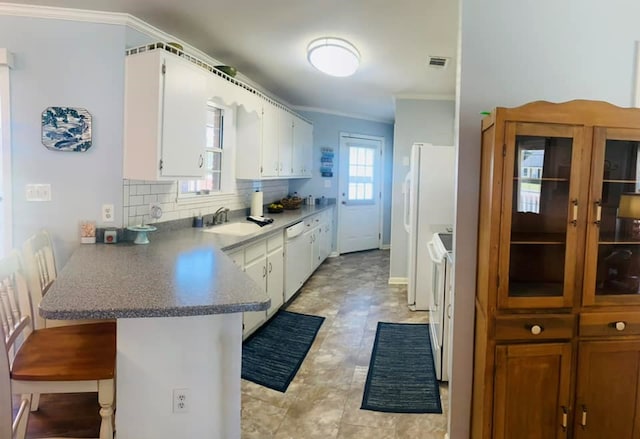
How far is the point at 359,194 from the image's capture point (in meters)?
7.64

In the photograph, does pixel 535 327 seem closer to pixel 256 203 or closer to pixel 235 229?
pixel 235 229

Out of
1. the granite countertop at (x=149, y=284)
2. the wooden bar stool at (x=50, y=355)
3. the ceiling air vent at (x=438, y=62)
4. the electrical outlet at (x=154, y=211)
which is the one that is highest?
the ceiling air vent at (x=438, y=62)

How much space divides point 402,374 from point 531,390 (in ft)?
4.14

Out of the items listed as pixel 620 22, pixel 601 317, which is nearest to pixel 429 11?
pixel 620 22

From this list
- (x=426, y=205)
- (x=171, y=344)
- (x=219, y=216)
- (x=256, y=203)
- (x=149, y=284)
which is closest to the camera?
(x=171, y=344)

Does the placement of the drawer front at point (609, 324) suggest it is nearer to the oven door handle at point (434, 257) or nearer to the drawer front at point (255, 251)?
the oven door handle at point (434, 257)

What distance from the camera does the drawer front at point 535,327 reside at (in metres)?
1.83

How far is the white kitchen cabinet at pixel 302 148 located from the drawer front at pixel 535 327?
414cm

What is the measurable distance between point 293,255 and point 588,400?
308cm

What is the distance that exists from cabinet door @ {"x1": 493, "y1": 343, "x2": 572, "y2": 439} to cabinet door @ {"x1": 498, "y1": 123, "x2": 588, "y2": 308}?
21 centimetres

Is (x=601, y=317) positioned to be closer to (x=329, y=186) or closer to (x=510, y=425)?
(x=510, y=425)

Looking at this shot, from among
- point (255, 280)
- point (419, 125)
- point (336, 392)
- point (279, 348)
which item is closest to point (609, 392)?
point (336, 392)

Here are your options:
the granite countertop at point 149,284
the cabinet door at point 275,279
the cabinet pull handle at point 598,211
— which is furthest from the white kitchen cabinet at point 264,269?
the cabinet pull handle at point 598,211

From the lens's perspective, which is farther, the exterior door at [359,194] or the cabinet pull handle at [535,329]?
the exterior door at [359,194]
